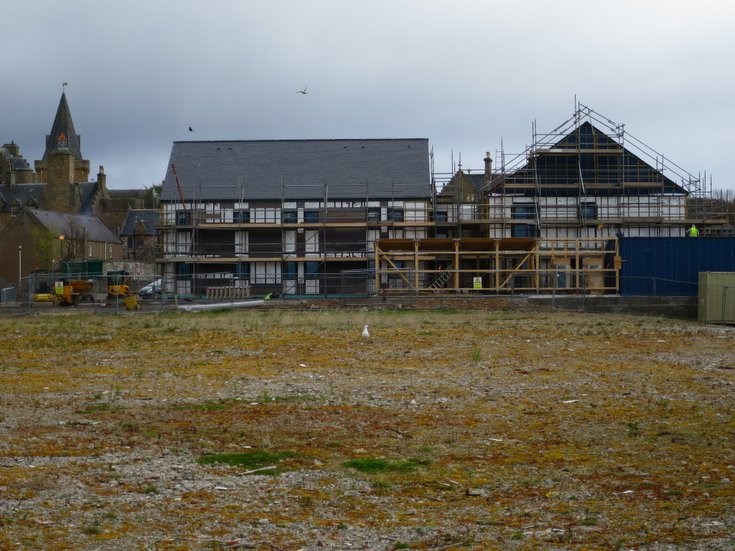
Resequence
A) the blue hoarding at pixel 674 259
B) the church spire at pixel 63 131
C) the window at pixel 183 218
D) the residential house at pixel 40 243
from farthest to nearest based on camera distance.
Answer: the church spire at pixel 63 131, the residential house at pixel 40 243, the window at pixel 183 218, the blue hoarding at pixel 674 259

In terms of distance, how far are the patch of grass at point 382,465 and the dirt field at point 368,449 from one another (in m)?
0.03

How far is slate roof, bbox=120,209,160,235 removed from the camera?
338 ft

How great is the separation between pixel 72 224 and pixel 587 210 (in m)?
51.5

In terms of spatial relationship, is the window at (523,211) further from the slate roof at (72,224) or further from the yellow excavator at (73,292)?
the slate roof at (72,224)

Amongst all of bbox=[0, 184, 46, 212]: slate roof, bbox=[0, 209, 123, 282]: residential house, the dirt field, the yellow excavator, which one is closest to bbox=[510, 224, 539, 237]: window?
the yellow excavator

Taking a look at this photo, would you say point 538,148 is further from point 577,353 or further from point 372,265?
point 577,353

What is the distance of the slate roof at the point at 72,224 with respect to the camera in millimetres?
83125

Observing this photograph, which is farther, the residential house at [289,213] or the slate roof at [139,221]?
the slate roof at [139,221]

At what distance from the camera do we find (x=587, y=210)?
51562mm

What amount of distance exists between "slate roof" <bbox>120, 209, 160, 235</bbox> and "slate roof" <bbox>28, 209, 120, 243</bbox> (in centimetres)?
459

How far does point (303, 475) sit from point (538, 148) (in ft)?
148

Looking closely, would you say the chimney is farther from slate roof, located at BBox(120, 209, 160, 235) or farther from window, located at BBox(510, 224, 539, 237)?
window, located at BBox(510, 224, 539, 237)

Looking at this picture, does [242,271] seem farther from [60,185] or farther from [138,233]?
[60,185]

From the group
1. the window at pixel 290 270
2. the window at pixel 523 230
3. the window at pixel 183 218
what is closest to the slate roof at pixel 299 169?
the window at pixel 183 218
